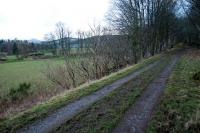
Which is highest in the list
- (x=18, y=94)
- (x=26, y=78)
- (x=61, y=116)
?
(x=61, y=116)

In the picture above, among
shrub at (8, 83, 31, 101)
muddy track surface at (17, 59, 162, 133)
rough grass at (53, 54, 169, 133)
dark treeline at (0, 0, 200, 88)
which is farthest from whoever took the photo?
dark treeline at (0, 0, 200, 88)

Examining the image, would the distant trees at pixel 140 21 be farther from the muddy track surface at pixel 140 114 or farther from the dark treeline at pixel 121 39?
the muddy track surface at pixel 140 114

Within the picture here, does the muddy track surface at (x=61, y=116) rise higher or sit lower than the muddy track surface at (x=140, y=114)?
lower

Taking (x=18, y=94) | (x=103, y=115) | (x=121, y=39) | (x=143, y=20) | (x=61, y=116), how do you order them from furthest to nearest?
1. (x=143, y=20)
2. (x=121, y=39)
3. (x=18, y=94)
4. (x=61, y=116)
5. (x=103, y=115)

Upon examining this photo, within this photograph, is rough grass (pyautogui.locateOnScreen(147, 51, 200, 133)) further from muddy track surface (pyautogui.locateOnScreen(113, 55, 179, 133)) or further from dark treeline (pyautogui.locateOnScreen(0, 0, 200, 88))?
dark treeline (pyautogui.locateOnScreen(0, 0, 200, 88))

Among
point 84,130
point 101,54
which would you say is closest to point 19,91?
point 101,54

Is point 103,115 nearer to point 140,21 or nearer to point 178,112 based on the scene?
point 178,112

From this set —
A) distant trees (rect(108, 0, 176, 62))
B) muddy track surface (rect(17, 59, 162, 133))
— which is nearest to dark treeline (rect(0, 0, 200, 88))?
distant trees (rect(108, 0, 176, 62))

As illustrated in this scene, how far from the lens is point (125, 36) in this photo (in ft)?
Answer: 97.8

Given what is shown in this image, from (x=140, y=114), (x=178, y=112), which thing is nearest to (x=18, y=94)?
(x=140, y=114)

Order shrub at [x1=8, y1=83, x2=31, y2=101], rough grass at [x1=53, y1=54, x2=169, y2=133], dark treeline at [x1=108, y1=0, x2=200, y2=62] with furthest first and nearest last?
dark treeline at [x1=108, y1=0, x2=200, y2=62]
shrub at [x1=8, y1=83, x2=31, y2=101]
rough grass at [x1=53, y1=54, x2=169, y2=133]

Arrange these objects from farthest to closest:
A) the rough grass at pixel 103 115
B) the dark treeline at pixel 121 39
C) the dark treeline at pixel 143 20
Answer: the dark treeline at pixel 143 20 → the dark treeline at pixel 121 39 → the rough grass at pixel 103 115

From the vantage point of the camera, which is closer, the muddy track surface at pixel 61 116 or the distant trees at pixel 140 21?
the muddy track surface at pixel 61 116

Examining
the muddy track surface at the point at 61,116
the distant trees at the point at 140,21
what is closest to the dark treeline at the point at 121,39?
the distant trees at the point at 140,21
